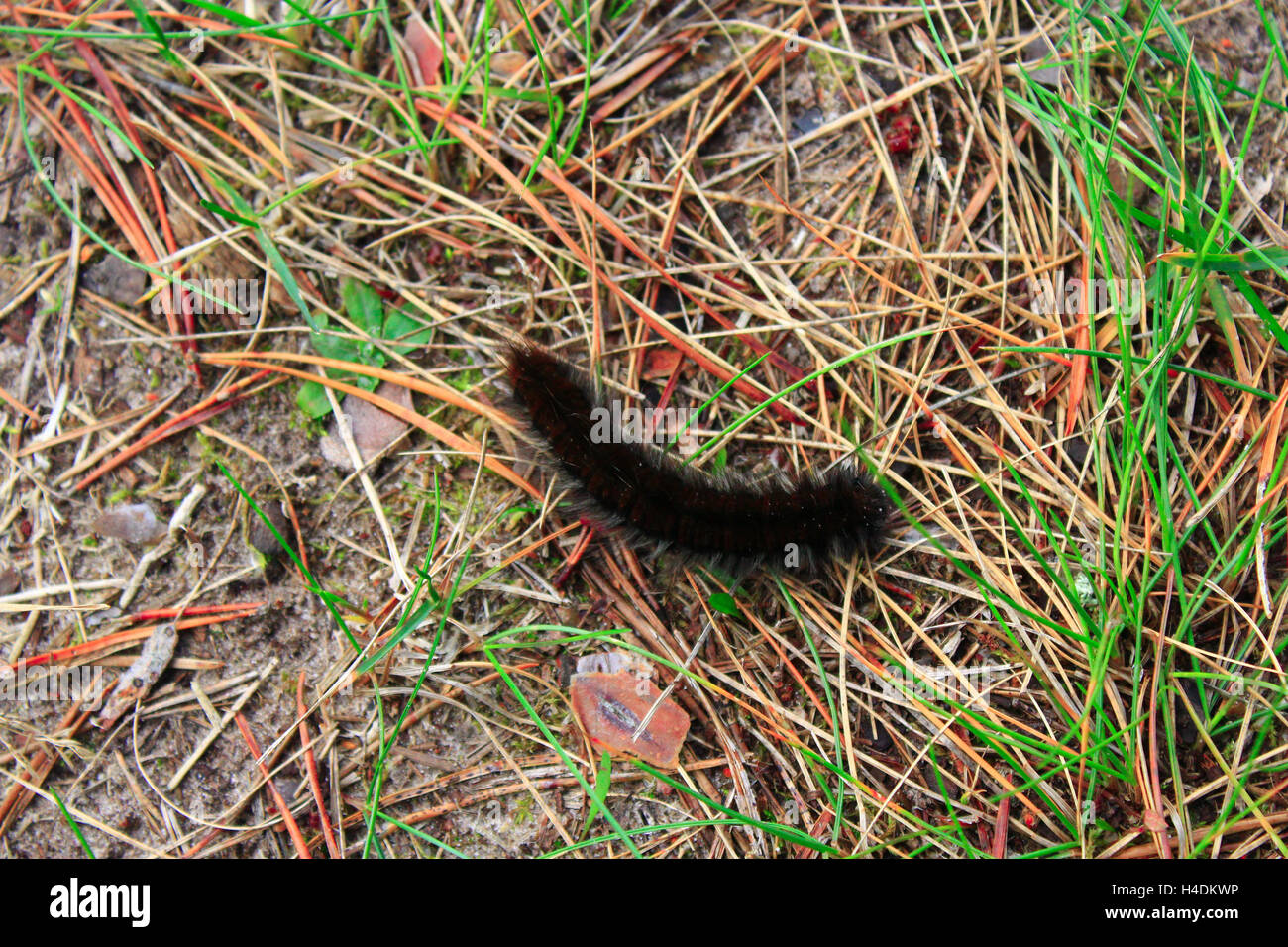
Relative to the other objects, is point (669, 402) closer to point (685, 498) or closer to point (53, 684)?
point (685, 498)

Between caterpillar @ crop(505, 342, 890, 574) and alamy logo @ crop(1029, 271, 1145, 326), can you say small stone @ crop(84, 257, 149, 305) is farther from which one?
alamy logo @ crop(1029, 271, 1145, 326)

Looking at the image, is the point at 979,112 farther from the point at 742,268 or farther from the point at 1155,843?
the point at 1155,843

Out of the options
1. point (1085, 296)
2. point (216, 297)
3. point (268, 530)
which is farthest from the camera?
point (216, 297)

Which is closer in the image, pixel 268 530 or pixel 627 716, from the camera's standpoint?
pixel 627 716

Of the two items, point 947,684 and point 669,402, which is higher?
point 669,402

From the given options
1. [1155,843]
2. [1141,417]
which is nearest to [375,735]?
[1155,843]
